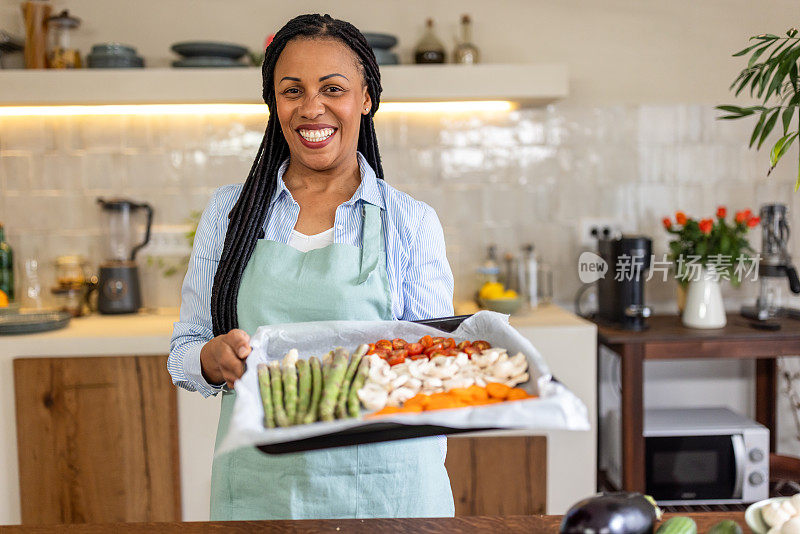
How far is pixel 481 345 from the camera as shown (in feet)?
4.36

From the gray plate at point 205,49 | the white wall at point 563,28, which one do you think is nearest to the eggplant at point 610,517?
the gray plate at point 205,49

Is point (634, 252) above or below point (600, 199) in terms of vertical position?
below

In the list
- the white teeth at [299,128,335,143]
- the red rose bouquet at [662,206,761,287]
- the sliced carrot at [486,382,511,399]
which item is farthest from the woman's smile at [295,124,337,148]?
the red rose bouquet at [662,206,761,287]

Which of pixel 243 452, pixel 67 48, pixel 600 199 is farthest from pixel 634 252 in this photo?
pixel 67 48

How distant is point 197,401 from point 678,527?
2.07m

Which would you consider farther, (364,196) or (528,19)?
(528,19)

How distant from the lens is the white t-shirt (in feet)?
5.06

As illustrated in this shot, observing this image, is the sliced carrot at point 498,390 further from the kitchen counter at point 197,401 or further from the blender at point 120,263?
the blender at point 120,263

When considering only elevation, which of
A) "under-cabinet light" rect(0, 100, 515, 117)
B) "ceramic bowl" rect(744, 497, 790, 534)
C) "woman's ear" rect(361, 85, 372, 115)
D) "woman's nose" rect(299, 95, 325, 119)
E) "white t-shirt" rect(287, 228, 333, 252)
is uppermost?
"under-cabinet light" rect(0, 100, 515, 117)

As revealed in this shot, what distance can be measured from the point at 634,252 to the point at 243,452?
189cm

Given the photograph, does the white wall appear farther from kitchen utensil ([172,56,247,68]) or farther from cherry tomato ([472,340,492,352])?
cherry tomato ([472,340,492,352])

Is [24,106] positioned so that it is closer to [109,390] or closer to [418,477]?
[109,390]

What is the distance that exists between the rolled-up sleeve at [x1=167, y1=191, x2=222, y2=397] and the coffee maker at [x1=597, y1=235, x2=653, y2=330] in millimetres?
1833

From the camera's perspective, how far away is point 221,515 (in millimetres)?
1511
